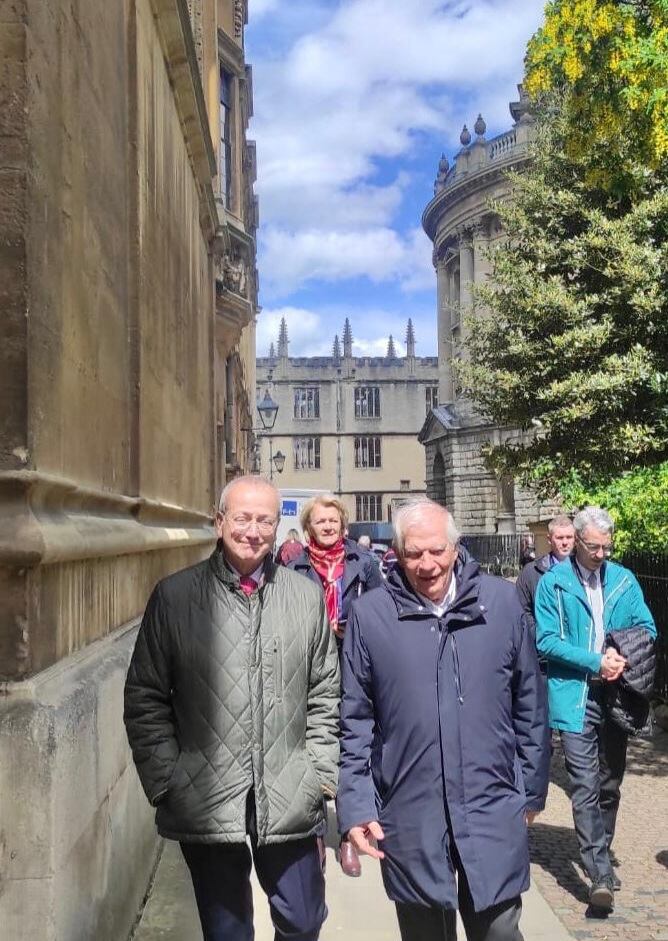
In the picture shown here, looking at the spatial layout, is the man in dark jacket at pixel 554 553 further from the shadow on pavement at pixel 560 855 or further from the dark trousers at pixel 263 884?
the dark trousers at pixel 263 884

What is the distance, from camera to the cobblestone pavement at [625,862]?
466 cm

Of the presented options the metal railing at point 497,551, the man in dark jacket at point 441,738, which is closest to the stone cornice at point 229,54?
the man in dark jacket at point 441,738

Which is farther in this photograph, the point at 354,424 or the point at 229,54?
the point at 354,424

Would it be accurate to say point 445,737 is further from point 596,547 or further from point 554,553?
point 554,553

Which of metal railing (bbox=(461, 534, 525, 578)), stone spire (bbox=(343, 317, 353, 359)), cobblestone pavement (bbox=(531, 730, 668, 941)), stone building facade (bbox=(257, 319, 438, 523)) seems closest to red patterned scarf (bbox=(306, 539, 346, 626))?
cobblestone pavement (bbox=(531, 730, 668, 941))

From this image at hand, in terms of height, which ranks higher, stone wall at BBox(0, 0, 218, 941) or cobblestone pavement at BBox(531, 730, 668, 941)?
stone wall at BBox(0, 0, 218, 941)

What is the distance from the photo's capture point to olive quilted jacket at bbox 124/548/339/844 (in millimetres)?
3156

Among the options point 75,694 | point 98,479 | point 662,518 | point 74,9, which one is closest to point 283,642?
point 75,694

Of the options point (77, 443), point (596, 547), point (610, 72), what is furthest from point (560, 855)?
point (610, 72)

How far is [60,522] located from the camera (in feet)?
11.6

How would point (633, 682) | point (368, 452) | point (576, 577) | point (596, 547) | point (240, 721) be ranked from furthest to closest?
point (368, 452) → point (576, 577) → point (596, 547) → point (633, 682) → point (240, 721)

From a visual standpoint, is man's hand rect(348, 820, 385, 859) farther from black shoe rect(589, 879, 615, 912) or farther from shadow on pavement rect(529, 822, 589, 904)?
shadow on pavement rect(529, 822, 589, 904)

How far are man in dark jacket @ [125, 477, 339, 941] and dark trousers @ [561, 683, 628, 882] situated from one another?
203 centimetres

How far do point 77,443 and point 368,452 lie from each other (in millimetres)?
78887
